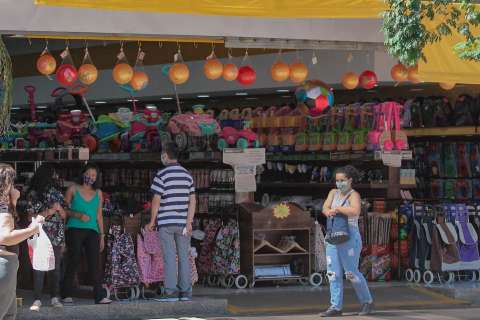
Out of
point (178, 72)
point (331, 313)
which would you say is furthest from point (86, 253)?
point (331, 313)

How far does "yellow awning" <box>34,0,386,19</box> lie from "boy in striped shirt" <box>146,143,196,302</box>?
6.21ft

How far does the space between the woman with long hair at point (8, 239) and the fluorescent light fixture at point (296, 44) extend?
4698 mm

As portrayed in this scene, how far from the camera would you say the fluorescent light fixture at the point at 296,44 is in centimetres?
1302

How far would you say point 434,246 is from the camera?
1465 cm

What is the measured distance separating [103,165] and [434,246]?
21.7 ft

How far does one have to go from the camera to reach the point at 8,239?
8688 mm

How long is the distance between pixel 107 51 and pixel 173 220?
867cm

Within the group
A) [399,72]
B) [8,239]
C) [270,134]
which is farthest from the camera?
[270,134]

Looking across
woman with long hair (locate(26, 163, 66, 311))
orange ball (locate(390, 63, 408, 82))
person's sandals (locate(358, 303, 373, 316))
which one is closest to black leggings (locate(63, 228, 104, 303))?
woman with long hair (locate(26, 163, 66, 311))

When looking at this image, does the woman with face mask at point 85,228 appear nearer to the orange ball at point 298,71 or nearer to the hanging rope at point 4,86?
the hanging rope at point 4,86

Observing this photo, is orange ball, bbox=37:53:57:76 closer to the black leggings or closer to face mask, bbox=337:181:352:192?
the black leggings

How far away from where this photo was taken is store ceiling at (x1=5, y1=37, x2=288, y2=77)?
61.6ft

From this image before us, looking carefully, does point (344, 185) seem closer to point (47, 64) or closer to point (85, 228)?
point (85, 228)

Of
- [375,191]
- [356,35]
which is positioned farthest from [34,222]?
[375,191]
